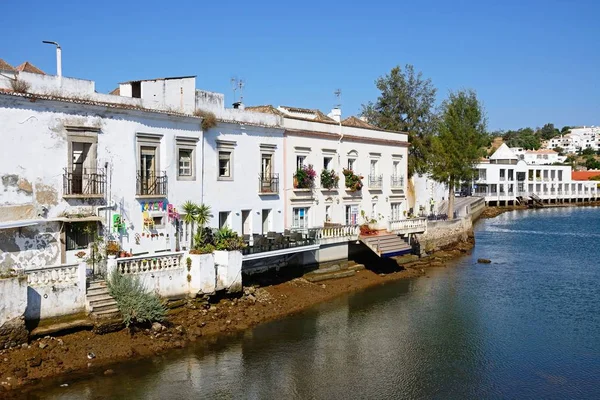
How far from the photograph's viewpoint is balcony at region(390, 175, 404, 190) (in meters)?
38.4

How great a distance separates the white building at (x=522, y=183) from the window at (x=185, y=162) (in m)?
72.2

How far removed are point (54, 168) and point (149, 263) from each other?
4.75 meters

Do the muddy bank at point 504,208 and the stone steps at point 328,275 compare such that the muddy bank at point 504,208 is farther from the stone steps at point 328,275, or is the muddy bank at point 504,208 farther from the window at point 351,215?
the stone steps at point 328,275

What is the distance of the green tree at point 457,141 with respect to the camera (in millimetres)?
49438

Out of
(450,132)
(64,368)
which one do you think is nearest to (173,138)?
(64,368)

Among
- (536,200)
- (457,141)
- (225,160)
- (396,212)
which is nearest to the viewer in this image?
(225,160)

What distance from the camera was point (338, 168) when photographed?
33.8m

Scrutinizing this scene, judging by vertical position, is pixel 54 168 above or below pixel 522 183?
below

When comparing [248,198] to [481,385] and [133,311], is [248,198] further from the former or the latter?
[481,385]

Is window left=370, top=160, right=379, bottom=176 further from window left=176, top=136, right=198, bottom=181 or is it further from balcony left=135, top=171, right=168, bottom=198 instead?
balcony left=135, top=171, right=168, bottom=198

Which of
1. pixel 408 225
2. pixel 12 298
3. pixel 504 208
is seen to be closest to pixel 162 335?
pixel 12 298

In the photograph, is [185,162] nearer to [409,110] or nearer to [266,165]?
[266,165]

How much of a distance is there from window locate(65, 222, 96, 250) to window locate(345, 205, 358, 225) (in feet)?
54.4

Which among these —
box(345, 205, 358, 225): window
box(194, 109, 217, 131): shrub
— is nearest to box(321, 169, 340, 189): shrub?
box(345, 205, 358, 225): window
